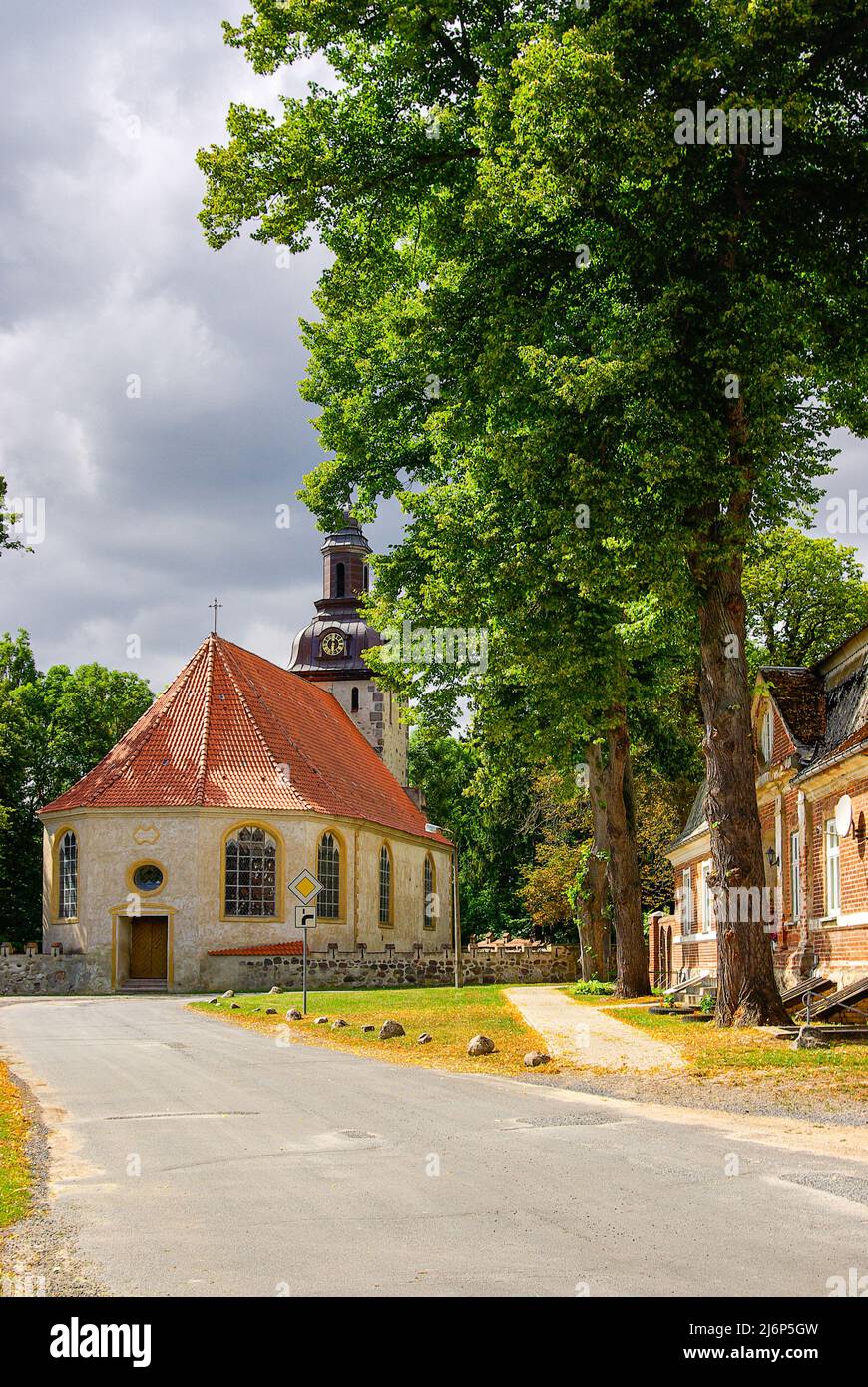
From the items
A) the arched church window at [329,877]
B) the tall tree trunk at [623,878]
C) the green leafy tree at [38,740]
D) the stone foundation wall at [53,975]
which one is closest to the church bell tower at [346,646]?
the green leafy tree at [38,740]

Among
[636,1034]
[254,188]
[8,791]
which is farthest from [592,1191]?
[8,791]

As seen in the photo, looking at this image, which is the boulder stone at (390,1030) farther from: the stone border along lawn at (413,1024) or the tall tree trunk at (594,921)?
the tall tree trunk at (594,921)

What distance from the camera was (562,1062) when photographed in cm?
1549

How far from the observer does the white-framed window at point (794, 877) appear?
2200 cm

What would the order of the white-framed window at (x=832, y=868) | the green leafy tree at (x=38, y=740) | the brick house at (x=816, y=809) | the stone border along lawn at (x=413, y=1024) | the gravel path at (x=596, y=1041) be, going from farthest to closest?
1. the green leafy tree at (x=38, y=740)
2. the white-framed window at (x=832, y=868)
3. the brick house at (x=816, y=809)
4. the stone border along lawn at (x=413, y=1024)
5. the gravel path at (x=596, y=1041)

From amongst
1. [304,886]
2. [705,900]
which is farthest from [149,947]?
[705,900]

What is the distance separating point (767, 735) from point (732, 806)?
7854 millimetres

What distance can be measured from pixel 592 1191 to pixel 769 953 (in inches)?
371

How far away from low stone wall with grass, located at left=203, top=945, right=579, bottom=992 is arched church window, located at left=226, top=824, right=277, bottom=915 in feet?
6.64

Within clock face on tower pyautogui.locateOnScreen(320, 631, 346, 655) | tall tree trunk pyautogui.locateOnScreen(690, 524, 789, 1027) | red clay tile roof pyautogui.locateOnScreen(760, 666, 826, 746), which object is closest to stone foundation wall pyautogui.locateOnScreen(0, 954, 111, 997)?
red clay tile roof pyautogui.locateOnScreen(760, 666, 826, 746)

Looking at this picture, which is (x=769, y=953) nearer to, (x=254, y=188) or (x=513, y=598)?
(x=513, y=598)

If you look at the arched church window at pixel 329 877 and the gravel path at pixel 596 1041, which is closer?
the gravel path at pixel 596 1041

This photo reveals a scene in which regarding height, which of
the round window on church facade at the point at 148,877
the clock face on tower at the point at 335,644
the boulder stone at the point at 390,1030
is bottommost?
the boulder stone at the point at 390,1030

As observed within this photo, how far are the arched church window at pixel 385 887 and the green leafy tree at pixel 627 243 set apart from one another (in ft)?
93.8
